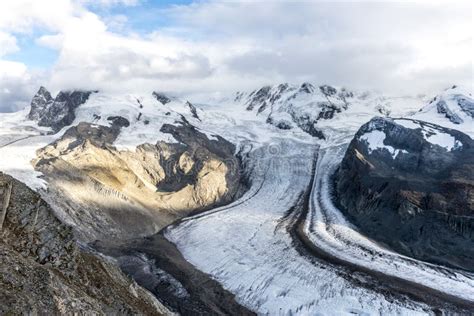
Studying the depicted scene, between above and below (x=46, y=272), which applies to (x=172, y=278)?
below

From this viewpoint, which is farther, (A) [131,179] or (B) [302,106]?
(B) [302,106]

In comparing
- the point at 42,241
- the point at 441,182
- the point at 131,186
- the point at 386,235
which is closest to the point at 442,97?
the point at 441,182

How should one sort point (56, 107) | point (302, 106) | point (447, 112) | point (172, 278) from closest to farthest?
1. point (172, 278)
2. point (447, 112)
3. point (56, 107)
4. point (302, 106)

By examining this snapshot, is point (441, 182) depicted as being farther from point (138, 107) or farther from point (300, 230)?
point (138, 107)

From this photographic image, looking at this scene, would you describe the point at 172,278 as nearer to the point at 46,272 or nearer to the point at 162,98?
the point at 46,272

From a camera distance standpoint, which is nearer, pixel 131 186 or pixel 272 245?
pixel 272 245

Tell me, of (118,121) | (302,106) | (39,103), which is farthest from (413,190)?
(39,103)

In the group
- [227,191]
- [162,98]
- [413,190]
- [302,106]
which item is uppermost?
[162,98]
